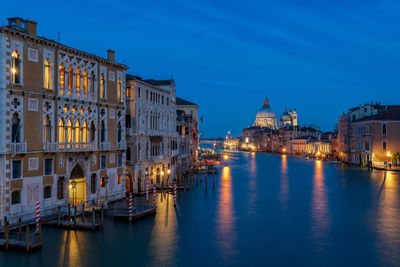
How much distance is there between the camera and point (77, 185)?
24.8 meters

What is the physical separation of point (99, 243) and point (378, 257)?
11430 mm

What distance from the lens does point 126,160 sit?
31.0 metres

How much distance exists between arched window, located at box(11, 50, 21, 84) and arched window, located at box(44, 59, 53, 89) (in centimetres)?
170

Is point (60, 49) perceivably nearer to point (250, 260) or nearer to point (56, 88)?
point (56, 88)

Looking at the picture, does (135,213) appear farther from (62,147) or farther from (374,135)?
(374,135)

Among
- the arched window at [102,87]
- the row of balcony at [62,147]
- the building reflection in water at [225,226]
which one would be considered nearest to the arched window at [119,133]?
the row of balcony at [62,147]

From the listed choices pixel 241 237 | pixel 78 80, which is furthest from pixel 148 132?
pixel 241 237

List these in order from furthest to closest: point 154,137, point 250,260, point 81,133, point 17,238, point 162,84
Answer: point 162,84, point 154,137, point 81,133, point 17,238, point 250,260

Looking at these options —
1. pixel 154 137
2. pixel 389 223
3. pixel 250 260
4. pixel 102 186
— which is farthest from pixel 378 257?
pixel 154 137

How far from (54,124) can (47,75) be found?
8.25 ft

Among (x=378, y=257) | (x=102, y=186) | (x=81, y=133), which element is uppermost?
(x=81, y=133)

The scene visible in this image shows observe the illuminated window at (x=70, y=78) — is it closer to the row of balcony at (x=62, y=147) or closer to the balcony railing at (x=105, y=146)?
the row of balcony at (x=62, y=147)

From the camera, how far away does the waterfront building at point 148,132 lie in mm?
30641

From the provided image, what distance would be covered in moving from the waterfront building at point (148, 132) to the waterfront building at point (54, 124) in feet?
7.31
